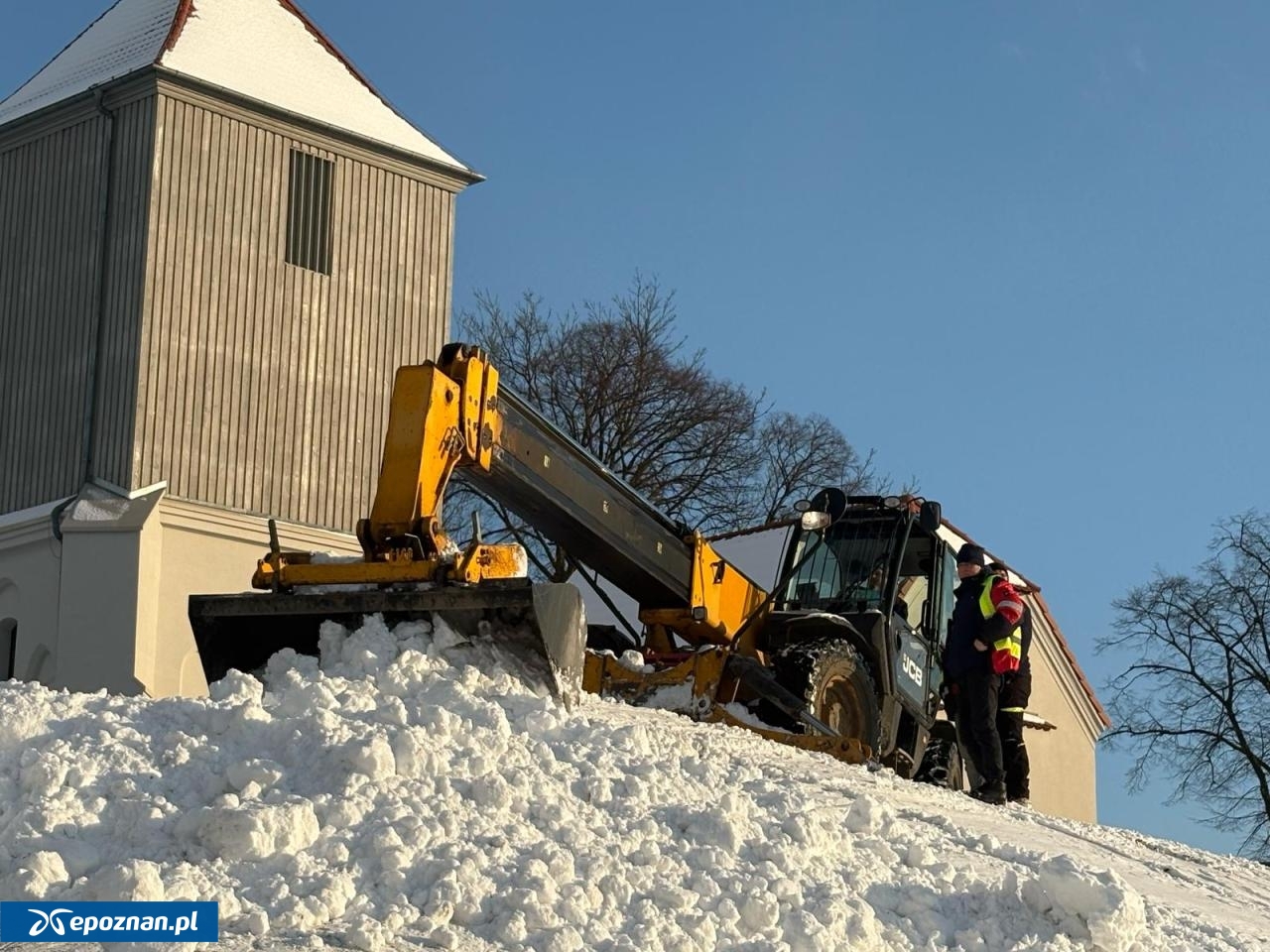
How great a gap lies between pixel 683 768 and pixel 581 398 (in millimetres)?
24184

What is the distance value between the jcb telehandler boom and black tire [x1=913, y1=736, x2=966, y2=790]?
0.38 meters

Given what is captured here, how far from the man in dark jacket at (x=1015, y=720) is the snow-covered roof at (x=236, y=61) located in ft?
49.0

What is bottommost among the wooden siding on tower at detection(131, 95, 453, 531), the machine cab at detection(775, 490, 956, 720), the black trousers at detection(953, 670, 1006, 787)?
the black trousers at detection(953, 670, 1006, 787)

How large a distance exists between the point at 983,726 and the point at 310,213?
598 inches

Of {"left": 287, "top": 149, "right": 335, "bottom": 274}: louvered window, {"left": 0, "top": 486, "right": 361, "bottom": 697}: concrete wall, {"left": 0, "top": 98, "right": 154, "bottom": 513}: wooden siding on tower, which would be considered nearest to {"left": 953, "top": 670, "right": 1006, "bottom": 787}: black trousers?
{"left": 0, "top": 486, "right": 361, "bottom": 697}: concrete wall

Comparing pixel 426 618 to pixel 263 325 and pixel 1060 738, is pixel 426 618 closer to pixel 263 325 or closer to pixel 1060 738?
pixel 263 325

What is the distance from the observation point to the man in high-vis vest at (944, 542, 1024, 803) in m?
12.2

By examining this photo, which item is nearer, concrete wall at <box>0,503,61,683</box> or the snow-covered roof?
concrete wall at <box>0,503,61,683</box>

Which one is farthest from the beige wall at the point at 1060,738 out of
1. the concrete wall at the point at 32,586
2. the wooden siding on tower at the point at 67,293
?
the concrete wall at the point at 32,586

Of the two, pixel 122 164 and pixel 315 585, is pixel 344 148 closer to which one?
pixel 122 164

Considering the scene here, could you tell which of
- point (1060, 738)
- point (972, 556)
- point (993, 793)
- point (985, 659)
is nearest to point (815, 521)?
point (972, 556)

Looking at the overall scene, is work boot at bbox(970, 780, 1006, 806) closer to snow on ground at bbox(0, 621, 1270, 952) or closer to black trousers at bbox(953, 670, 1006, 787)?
black trousers at bbox(953, 670, 1006, 787)

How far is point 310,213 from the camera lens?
991 inches

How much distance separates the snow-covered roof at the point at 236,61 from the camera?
2455cm
